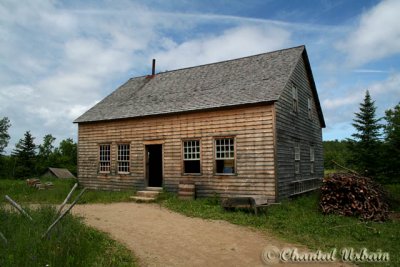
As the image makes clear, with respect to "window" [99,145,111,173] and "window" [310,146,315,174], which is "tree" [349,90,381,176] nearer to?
"window" [310,146,315,174]

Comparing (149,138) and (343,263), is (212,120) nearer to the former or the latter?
(149,138)

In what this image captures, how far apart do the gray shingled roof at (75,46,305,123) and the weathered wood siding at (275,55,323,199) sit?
2.67 ft

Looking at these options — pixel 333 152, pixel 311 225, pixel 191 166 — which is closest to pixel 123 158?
pixel 191 166

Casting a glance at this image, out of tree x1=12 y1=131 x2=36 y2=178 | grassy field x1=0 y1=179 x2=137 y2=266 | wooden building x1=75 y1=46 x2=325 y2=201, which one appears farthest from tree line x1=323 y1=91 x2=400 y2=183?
tree x1=12 y1=131 x2=36 y2=178

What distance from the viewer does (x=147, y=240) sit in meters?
8.15

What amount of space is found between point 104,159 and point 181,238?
1202 cm

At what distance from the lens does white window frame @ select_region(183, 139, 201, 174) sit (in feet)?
51.2

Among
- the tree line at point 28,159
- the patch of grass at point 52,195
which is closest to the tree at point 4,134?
the tree line at point 28,159

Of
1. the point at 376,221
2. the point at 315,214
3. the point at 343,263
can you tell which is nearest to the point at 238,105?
the point at 315,214

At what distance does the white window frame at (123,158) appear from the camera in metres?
18.2

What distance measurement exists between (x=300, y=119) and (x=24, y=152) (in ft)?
154

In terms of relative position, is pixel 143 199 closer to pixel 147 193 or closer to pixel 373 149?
pixel 147 193

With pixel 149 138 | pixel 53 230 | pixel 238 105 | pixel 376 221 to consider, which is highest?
pixel 238 105

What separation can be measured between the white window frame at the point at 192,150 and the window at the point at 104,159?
17.6 ft
